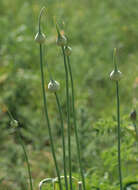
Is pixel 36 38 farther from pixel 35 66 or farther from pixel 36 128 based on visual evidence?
pixel 35 66

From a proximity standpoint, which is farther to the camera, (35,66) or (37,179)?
(35,66)

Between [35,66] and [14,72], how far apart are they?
228 mm

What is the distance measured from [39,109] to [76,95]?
10.4 inches

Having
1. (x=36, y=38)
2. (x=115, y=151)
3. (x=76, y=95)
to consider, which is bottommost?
(x=76, y=95)

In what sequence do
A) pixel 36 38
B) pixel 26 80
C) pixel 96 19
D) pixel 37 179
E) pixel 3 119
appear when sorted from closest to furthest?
pixel 36 38 → pixel 37 179 → pixel 3 119 → pixel 26 80 → pixel 96 19

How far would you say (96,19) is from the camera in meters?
3.98

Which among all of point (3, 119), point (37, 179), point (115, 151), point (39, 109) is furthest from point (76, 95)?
point (115, 151)

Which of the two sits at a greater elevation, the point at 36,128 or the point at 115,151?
the point at 115,151

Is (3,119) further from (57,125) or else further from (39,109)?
(57,125)

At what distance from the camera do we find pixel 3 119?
261 centimetres

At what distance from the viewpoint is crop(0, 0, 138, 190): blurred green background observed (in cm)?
195

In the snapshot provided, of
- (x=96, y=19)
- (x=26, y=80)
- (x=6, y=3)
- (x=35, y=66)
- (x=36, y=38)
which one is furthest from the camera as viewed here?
(x=6, y=3)

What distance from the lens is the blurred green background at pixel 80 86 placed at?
6.41 feet

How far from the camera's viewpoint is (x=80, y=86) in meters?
2.97
